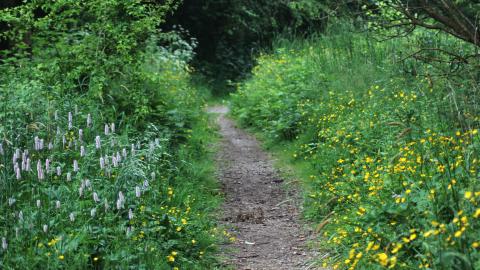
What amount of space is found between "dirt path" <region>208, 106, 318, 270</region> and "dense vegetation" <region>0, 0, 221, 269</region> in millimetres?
269

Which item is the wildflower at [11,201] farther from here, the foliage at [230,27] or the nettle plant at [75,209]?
the foliage at [230,27]

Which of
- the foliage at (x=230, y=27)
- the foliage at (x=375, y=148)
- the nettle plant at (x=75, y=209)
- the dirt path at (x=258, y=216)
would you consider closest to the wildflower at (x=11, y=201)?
the nettle plant at (x=75, y=209)

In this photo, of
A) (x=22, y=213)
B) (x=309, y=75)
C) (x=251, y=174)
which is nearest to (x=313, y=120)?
(x=251, y=174)

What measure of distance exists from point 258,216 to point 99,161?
6.52ft

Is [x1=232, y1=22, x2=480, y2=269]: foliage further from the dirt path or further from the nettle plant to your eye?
the nettle plant

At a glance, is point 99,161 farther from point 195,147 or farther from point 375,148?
point 195,147

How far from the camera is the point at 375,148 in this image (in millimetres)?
6527

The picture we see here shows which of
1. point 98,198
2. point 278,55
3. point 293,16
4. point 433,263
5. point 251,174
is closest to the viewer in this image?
point 433,263

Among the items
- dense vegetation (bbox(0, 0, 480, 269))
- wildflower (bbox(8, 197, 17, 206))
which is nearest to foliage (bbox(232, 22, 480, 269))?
dense vegetation (bbox(0, 0, 480, 269))

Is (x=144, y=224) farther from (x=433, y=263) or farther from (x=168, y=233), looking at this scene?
(x=433, y=263)

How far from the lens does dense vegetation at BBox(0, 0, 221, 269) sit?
4312mm

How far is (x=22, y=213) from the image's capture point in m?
4.42

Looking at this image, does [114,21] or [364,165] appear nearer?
[364,165]

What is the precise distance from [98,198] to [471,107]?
368 centimetres
